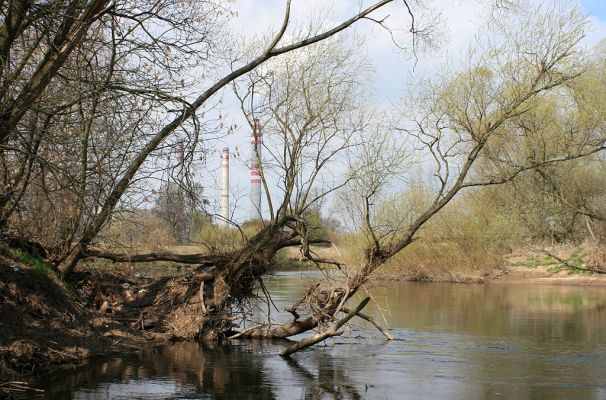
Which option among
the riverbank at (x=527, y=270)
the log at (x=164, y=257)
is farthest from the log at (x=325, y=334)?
the riverbank at (x=527, y=270)

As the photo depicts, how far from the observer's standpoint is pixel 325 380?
13.5 m

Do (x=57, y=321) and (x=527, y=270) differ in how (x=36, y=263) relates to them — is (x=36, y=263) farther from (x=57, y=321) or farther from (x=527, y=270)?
(x=527, y=270)

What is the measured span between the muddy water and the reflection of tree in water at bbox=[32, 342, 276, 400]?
18mm

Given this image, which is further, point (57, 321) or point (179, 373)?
point (57, 321)

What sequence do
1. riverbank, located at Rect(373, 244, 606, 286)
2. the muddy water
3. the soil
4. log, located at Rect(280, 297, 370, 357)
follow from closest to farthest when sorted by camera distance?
the muddy water, the soil, log, located at Rect(280, 297, 370, 357), riverbank, located at Rect(373, 244, 606, 286)

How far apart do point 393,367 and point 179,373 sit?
412cm

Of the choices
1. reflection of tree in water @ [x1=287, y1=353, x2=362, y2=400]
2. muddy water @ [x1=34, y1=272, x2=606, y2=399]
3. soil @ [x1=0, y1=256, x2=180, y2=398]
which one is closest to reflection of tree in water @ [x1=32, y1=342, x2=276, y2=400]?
muddy water @ [x1=34, y1=272, x2=606, y2=399]

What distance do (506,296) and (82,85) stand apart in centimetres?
2300

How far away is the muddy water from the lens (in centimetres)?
1240

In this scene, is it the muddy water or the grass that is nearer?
the muddy water

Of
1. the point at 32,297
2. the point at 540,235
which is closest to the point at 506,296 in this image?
the point at 540,235

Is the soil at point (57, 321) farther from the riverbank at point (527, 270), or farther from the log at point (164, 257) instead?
the riverbank at point (527, 270)

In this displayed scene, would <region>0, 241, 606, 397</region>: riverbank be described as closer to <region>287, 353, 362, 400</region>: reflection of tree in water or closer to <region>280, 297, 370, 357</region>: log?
<region>280, 297, 370, 357</region>: log

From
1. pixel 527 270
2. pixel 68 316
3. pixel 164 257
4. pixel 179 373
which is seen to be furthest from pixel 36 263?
pixel 527 270
